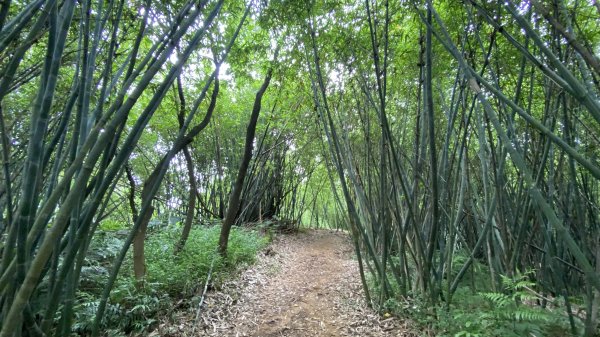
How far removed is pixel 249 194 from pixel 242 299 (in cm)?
421

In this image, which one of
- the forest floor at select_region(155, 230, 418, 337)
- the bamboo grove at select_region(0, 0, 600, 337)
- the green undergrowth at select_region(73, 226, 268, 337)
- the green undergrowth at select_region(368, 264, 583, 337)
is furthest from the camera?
the forest floor at select_region(155, 230, 418, 337)

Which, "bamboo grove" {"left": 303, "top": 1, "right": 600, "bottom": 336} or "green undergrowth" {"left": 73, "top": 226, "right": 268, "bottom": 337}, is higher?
"bamboo grove" {"left": 303, "top": 1, "right": 600, "bottom": 336}

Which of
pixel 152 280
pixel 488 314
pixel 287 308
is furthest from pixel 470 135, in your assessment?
pixel 152 280

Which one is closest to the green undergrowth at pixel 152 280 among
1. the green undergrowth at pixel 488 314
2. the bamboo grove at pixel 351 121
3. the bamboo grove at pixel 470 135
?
the bamboo grove at pixel 351 121

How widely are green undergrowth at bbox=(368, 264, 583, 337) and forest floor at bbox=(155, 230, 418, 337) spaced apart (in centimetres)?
14

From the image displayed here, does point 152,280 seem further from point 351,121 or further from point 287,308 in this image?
point 351,121

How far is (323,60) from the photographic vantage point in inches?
144

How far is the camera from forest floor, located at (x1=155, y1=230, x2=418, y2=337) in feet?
8.41

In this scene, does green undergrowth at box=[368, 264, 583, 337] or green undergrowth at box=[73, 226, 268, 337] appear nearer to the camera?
green undergrowth at box=[368, 264, 583, 337]

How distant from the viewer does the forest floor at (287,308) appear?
2562mm

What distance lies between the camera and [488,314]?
1879mm

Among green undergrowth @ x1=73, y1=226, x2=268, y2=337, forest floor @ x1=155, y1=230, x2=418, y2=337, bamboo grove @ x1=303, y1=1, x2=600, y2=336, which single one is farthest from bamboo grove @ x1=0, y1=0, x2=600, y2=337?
forest floor @ x1=155, y1=230, x2=418, y2=337

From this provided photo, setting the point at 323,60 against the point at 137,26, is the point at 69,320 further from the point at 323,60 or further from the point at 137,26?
the point at 323,60

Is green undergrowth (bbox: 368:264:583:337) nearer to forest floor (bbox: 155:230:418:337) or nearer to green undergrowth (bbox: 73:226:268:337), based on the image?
forest floor (bbox: 155:230:418:337)
